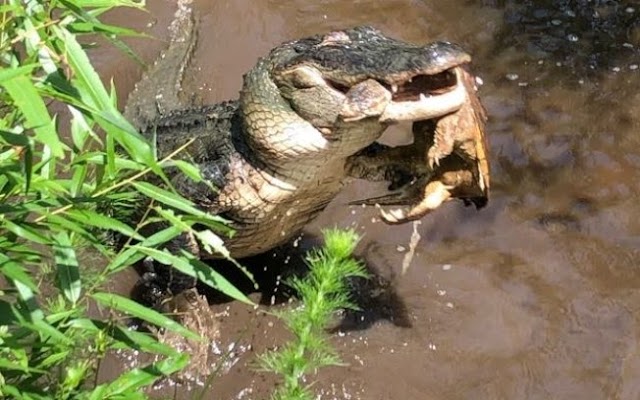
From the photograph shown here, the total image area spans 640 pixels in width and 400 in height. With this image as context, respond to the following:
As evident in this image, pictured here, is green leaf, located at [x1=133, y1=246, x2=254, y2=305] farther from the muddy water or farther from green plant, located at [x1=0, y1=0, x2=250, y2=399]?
the muddy water

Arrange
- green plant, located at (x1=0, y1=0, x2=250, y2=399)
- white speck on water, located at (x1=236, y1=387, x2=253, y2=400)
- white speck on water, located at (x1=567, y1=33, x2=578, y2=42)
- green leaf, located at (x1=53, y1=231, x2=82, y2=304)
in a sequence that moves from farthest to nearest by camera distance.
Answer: white speck on water, located at (x1=567, y1=33, x2=578, y2=42) < white speck on water, located at (x1=236, y1=387, x2=253, y2=400) < green leaf, located at (x1=53, y1=231, x2=82, y2=304) < green plant, located at (x1=0, y1=0, x2=250, y2=399)

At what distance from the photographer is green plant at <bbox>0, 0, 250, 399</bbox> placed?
5.68 ft

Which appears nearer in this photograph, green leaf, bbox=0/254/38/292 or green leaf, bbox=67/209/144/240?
green leaf, bbox=0/254/38/292

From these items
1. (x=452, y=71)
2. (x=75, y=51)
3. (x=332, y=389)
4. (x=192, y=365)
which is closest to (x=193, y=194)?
(x=192, y=365)

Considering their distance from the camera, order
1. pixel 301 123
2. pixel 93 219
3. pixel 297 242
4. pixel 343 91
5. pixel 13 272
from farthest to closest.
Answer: pixel 297 242
pixel 301 123
pixel 343 91
pixel 93 219
pixel 13 272

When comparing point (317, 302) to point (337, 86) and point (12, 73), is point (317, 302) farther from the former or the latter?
point (337, 86)

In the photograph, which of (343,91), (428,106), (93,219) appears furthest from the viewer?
(343,91)

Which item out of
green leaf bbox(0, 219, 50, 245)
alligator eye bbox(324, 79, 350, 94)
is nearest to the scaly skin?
alligator eye bbox(324, 79, 350, 94)

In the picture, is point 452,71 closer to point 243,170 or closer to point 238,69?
point 243,170

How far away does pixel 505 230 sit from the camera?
4.12 meters

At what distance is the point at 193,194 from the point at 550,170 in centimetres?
170

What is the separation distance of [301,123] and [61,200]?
4.37ft

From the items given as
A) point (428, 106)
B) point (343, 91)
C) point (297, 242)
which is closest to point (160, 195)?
point (428, 106)

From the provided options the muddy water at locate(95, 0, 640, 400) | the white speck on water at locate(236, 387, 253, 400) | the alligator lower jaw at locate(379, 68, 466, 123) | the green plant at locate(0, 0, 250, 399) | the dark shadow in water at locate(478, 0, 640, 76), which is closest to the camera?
the green plant at locate(0, 0, 250, 399)
